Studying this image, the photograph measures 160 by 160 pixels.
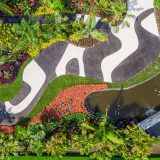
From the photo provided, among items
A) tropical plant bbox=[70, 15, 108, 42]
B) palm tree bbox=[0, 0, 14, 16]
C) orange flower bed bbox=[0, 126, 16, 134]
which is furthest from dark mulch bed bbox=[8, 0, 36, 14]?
orange flower bed bbox=[0, 126, 16, 134]

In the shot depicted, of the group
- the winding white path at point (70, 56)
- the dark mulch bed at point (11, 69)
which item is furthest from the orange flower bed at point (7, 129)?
the winding white path at point (70, 56)

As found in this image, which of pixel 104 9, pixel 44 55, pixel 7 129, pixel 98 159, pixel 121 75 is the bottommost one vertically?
pixel 98 159

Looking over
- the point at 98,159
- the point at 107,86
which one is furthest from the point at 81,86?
the point at 98,159

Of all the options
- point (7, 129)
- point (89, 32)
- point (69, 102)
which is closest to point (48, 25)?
point (89, 32)

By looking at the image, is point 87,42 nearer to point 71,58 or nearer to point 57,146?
point 71,58

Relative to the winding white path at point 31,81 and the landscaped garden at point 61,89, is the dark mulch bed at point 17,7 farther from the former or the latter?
the winding white path at point 31,81

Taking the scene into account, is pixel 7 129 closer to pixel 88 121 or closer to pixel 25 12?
pixel 88 121
